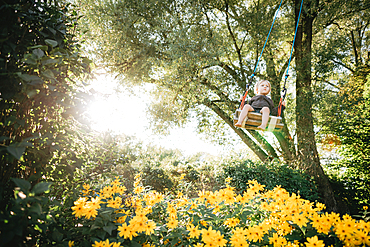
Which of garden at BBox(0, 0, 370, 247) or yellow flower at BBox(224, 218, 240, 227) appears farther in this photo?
yellow flower at BBox(224, 218, 240, 227)

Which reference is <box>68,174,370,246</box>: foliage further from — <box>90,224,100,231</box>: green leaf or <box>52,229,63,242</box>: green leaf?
<box>52,229,63,242</box>: green leaf

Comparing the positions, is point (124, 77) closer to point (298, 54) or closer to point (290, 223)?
point (298, 54)

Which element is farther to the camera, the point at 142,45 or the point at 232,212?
the point at 142,45

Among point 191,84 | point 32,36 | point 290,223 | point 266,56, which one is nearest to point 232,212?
point 290,223

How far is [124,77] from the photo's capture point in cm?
786

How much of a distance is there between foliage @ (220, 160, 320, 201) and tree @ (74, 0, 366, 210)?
53cm

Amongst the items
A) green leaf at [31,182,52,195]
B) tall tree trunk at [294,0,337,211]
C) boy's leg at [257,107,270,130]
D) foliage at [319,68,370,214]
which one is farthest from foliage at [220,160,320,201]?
green leaf at [31,182,52,195]

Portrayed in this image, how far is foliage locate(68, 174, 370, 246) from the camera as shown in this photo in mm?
1627

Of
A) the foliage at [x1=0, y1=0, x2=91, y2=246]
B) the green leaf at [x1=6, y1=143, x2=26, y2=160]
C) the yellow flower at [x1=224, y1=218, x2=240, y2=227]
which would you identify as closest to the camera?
the green leaf at [x1=6, y1=143, x2=26, y2=160]

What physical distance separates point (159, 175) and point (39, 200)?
269 inches

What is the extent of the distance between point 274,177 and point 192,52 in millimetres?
4786

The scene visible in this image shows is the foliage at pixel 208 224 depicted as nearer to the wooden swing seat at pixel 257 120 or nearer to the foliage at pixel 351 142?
the wooden swing seat at pixel 257 120

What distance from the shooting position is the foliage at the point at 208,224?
163 cm

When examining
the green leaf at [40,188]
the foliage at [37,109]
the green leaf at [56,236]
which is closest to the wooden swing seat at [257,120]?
the foliage at [37,109]
